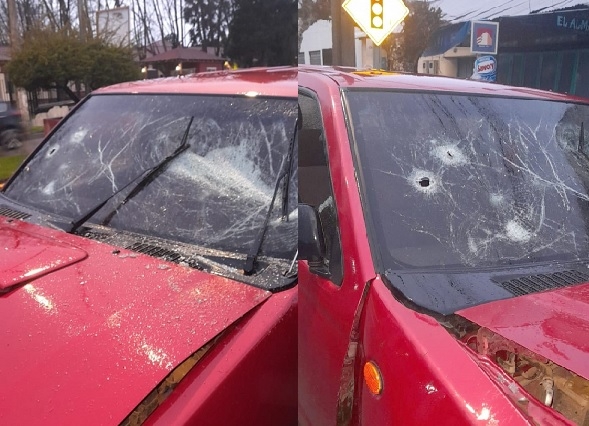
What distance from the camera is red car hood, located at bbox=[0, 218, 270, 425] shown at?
98cm

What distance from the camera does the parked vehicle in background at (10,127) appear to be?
70.0 inches

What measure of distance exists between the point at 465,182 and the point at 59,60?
3.87 ft

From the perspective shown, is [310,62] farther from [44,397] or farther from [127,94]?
[127,94]

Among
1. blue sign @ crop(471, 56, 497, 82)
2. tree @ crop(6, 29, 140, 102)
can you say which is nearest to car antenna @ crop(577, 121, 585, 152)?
blue sign @ crop(471, 56, 497, 82)

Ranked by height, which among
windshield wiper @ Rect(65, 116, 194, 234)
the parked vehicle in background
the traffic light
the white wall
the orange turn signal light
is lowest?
the orange turn signal light

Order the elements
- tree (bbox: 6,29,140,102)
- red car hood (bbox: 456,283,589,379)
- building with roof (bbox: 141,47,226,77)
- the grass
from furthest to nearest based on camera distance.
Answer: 1. the grass
2. tree (bbox: 6,29,140,102)
3. building with roof (bbox: 141,47,226,77)
4. red car hood (bbox: 456,283,589,379)

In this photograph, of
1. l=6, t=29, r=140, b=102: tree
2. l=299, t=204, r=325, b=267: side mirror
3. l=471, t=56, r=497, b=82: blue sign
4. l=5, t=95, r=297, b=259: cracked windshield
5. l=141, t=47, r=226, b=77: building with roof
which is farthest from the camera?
l=471, t=56, r=497, b=82: blue sign

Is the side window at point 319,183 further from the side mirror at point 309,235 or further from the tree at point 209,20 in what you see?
the tree at point 209,20

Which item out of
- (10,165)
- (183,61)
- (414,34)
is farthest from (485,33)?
(10,165)

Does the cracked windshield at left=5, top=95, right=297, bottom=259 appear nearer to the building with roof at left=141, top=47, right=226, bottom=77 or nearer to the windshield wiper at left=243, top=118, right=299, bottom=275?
the windshield wiper at left=243, top=118, right=299, bottom=275

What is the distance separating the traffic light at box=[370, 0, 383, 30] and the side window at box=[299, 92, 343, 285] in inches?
12.8

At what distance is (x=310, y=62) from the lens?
1.06 meters

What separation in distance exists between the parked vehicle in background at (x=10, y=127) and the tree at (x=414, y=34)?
3.97 ft

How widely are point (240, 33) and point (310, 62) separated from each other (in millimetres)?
159
